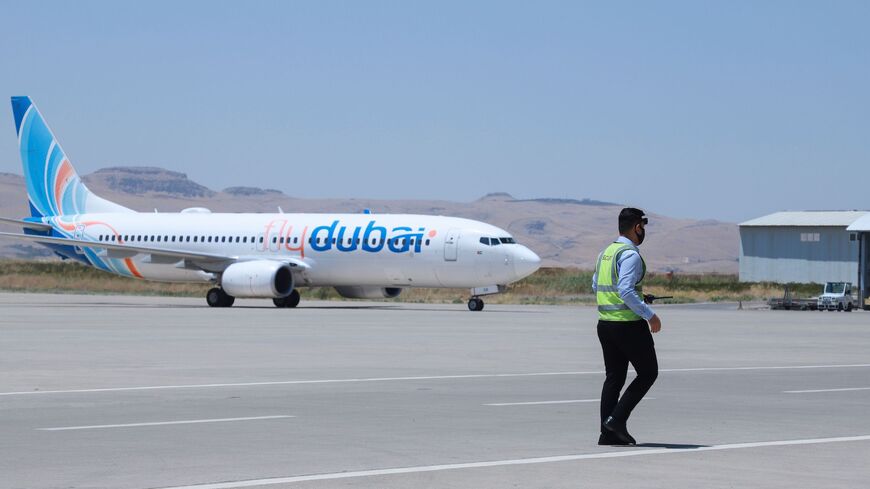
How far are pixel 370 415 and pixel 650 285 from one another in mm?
73947

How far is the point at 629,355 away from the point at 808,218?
8533cm

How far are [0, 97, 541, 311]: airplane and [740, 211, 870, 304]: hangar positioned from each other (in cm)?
4230

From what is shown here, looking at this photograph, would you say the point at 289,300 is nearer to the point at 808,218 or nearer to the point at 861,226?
the point at 861,226

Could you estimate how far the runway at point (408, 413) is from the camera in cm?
1123

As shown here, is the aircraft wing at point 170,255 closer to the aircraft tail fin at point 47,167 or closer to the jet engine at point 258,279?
the jet engine at point 258,279

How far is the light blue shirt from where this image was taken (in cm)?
1303

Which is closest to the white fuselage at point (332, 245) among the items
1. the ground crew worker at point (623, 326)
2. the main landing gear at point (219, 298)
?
the main landing gear at point (219, 298)

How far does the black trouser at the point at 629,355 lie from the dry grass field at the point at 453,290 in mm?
51544

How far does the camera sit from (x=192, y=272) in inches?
2272

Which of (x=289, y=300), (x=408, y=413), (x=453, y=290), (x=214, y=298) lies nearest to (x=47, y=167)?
(x=214, y=298)

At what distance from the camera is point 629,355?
13.2 metres

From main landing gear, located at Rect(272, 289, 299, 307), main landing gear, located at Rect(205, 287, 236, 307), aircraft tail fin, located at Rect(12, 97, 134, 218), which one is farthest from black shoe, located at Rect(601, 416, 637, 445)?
aircraft tail fin, located at Rect(12, 97, 134, 218)

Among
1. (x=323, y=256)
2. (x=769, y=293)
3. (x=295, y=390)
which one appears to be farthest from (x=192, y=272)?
(x=295, y=390)

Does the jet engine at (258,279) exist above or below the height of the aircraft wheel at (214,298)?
above
